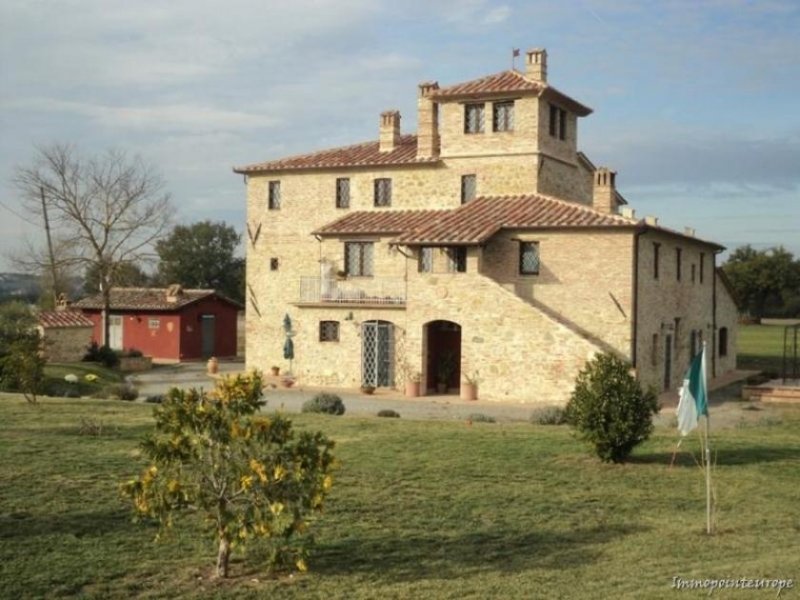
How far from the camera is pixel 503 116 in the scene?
3409cm

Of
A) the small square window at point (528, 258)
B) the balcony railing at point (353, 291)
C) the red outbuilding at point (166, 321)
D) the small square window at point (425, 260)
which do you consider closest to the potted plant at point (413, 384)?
the balcony railing at point (353, 291)

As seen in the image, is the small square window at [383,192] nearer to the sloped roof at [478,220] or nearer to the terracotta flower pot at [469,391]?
the sloped roof at [478,220]

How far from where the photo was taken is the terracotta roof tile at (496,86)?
33219mm

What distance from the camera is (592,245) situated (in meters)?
30.2

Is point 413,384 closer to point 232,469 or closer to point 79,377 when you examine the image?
point 79,377

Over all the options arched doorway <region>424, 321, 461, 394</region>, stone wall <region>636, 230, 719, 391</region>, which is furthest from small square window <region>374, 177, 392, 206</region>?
stone wall <region>636, 230, 719, 391</region>

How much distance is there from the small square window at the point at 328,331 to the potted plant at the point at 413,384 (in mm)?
3789

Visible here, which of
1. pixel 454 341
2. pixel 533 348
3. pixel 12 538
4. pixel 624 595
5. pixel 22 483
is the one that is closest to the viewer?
pixel 624 595

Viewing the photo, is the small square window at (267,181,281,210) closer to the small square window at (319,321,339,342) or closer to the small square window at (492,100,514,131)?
the small square window at (319,321,339,342)

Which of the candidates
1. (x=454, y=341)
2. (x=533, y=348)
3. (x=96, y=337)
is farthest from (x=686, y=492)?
(x=96, y=337)

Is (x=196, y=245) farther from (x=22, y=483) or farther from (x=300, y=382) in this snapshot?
(x=22, y=483)

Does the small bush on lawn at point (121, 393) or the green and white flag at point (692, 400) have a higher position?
the green and white flag at point (692, 400)

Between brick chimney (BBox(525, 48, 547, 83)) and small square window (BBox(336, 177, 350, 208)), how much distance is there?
300 inches

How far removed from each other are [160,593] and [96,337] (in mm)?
42143
